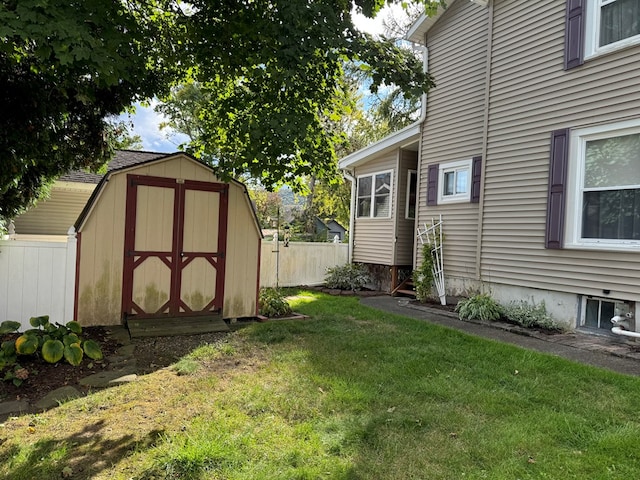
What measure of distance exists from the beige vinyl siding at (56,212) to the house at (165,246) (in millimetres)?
7258

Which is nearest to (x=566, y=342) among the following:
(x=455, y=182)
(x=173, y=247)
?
(x=455, y=182)

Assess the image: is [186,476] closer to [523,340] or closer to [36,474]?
[36,474]

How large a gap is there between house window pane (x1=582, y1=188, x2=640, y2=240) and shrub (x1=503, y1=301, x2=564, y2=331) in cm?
132

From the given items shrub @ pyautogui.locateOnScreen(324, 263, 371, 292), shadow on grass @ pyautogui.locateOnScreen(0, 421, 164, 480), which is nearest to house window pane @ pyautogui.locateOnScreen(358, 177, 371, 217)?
shrub @ pyautogui.locateOnScreen(324, 263, 371, 292)

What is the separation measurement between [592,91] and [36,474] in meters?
7.52

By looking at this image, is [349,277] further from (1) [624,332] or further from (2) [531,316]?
(1) [624,332]

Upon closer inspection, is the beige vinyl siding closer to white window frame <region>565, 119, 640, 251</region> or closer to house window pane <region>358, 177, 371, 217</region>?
house window pane <region>358, 177, 371, 217</region>

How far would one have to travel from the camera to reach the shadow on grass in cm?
258

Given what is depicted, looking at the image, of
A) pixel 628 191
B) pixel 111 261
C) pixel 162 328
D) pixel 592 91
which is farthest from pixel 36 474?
pixel 592 91

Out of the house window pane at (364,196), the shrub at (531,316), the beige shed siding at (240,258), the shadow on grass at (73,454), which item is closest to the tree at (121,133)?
the beige shed siding at (240,258)

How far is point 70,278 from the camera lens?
5820mm

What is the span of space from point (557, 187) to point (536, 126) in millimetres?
1170

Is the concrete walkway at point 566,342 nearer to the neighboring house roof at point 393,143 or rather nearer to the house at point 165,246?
the house at point 165,246

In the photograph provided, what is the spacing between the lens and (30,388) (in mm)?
3922
